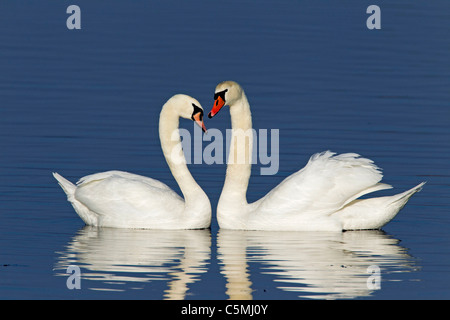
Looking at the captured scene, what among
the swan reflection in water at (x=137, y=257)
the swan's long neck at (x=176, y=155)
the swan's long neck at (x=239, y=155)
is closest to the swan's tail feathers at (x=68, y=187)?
the swan reflection in water at (x=137, y=257)

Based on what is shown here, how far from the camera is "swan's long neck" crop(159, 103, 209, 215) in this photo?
1638 centimetres

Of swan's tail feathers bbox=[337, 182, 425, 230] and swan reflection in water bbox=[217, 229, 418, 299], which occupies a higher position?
swan's tail feathers bbox=[337, 182, 425, 230]

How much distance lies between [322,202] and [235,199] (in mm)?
1257

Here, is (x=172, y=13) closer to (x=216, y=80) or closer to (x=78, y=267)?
(x=216, y=80)

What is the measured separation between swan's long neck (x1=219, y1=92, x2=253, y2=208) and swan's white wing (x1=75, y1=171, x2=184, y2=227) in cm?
72

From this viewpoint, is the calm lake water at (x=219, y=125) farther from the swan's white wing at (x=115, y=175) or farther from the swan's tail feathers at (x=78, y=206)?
the swan's white wing at (x=115, y=175)

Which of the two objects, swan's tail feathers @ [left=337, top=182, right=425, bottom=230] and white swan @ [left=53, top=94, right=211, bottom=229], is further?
white swan @ [left=53, top=94, right=211, bottom=229]

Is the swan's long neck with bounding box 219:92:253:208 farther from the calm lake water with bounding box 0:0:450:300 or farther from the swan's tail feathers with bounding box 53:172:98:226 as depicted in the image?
the swan's tail feathers with bounding box 53:172:98:226

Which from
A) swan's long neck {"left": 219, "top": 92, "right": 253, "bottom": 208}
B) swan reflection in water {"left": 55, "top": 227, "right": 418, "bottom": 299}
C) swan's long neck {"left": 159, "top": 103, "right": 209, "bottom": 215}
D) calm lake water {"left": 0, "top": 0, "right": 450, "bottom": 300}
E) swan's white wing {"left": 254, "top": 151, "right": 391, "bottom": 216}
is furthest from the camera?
swan's long neck {"left": 219, "top": 92, "right": 253, "bottom": 208}

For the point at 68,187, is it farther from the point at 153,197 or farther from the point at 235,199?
the point at 235,199

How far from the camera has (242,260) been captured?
1438 centimetres

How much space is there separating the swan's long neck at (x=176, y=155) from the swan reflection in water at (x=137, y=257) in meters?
0.46

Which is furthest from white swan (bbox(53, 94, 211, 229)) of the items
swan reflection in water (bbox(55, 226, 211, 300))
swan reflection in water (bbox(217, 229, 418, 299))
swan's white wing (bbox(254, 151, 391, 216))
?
swan's white wing (bbox(254, 151, 391, 216))

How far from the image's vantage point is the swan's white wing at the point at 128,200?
16.2 meters
